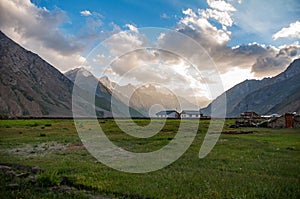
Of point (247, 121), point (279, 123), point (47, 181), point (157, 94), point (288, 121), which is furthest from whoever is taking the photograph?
point (247, 121)

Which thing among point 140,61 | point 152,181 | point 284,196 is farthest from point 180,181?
point 140,61

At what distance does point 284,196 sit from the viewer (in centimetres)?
1455

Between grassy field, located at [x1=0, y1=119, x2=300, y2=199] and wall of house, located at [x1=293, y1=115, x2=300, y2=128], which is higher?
wall of house, located at [x1=293, y1=115, x2=300, y2=128]

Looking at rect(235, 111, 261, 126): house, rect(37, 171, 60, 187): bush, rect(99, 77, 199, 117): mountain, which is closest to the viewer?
rect(37, 171, 60, 187): bush

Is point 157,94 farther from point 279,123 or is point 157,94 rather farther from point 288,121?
point 288,121

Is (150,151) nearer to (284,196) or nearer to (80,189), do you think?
(80,189)

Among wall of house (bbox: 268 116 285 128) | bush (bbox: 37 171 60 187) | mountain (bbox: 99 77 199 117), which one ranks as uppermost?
mountain (bbox: 99 77 199 117)

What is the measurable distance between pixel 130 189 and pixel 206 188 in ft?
13.5

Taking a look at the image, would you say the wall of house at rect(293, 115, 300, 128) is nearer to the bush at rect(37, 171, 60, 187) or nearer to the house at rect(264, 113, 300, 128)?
the house at rect(264, 113, 300, 128)

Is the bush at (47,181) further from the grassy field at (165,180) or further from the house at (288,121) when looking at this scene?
the house at (288,121)

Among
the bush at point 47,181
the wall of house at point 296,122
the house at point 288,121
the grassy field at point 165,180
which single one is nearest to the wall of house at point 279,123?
the house at point 288,121

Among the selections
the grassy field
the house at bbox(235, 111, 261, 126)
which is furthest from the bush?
the house at bbox(235, 111, 261, 126)

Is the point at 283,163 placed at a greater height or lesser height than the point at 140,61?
lesser

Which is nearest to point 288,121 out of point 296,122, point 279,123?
point 279,123
